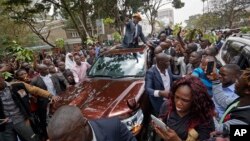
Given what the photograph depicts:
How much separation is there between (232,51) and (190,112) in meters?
3.94

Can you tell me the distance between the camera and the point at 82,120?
177cm

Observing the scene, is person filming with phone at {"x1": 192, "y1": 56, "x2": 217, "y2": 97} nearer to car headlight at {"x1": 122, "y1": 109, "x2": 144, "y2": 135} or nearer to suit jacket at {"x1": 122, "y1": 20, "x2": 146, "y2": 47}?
car headlight at {"x1": 122, "y1": 109, "x2": 144, "y2": 135}

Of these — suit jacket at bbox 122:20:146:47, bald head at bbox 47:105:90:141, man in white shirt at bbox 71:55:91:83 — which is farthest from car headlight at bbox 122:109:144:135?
suit jacket at bbox 122:20:146:47

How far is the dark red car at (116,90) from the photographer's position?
13.9 feet

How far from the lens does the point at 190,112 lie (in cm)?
252

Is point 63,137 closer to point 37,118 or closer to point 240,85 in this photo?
point 240,85

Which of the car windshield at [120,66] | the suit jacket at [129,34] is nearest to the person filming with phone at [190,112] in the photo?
the car windshield at [120,66]

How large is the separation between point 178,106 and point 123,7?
26.4 m

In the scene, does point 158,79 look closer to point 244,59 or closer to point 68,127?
point 244,59

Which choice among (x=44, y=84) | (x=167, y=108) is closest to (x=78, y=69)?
(x=44, y=84)

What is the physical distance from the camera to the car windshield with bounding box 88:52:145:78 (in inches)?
219

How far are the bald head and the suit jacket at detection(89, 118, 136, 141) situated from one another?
25cm

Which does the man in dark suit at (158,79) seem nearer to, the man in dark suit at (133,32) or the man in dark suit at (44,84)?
the man in dark suit at (44,84)

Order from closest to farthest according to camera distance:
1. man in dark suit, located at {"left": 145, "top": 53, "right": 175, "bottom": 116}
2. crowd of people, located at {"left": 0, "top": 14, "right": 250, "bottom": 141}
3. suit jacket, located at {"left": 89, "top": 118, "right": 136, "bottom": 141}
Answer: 1. crowd of people, located at {"left": 0, "top": 14, "right": 250, "bottom": 141}
2. suit jacket, located at {"left": 89, "top": 118, "right": 136, "bottom": 141}
3. man in dark suit, located at {"left": 145, "top": 53, "right": 175, "bottom": 116}
